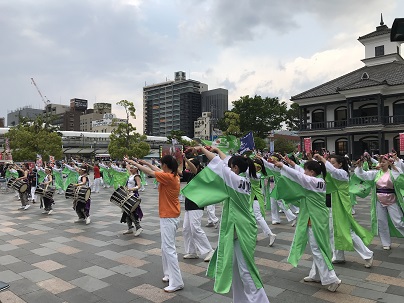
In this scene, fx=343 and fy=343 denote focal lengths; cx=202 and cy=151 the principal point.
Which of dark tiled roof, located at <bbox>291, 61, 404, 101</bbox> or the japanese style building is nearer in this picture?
the japanese style building

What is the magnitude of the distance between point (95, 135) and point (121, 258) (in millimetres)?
64129

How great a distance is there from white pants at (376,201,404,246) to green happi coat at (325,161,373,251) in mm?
1380

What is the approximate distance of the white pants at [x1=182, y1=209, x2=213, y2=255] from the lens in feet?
20.5

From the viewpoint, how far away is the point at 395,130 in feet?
101

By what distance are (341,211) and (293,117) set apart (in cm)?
5079

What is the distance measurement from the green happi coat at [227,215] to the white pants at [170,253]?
844mm

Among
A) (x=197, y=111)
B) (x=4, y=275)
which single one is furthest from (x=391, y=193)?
(x=197, y=111)

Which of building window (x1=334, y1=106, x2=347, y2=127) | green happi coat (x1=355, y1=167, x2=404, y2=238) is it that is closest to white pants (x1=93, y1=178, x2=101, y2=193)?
green happi coat (x1=355, y1=167, x2=404, y2=238)

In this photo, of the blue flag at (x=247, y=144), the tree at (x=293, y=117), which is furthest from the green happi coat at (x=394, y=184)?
the tree at (x=293, y=117)

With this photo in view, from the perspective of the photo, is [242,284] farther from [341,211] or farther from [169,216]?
[341,211]

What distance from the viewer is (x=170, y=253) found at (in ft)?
15.9

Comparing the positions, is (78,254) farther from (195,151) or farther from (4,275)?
(195,151)

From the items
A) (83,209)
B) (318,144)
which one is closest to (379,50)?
(318,144)

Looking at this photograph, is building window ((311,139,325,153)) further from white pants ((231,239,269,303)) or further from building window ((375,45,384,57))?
white pants ((231,239,269,303))
